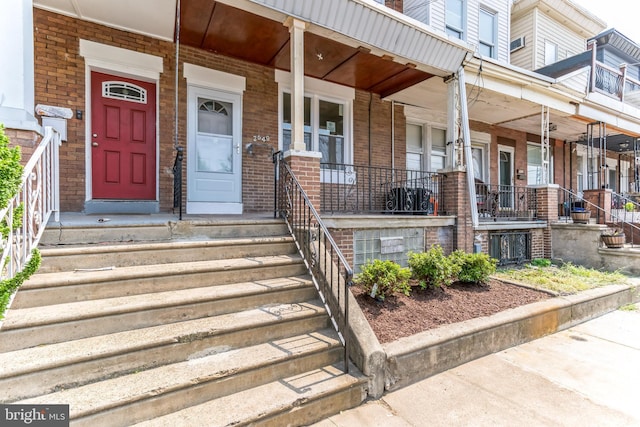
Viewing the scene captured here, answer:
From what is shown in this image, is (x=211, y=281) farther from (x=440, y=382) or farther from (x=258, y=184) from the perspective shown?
(x=258, y=184)

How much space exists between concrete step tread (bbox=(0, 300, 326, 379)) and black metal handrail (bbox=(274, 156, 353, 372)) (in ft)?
0.63

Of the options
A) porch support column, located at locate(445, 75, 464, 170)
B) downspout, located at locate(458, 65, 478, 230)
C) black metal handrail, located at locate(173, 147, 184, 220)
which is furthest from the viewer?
porch support column, located at locate(445, 75, 464, 170)

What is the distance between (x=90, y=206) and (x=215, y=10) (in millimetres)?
3296

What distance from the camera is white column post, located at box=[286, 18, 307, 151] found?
14.1ft

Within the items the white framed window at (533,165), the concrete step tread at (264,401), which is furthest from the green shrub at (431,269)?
the white framed window at (533,165)

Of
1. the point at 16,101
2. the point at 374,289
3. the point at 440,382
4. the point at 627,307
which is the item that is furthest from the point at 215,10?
the point at 627,307

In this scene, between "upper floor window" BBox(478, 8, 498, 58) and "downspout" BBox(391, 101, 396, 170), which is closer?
"downspout" BBox(391, 101, 396, 170)

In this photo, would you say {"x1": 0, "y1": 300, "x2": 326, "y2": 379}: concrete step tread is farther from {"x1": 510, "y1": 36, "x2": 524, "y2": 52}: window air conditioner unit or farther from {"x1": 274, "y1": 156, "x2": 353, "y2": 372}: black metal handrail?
{"x1": 510, "y1": 36, "x2": 524, "y2": 52}: window air conditioner unit

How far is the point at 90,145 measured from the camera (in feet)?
15.9

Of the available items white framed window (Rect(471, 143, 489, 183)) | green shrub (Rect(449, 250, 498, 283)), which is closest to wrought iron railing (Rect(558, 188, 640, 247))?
white framed window (Rect(471, 143, 489, 183))

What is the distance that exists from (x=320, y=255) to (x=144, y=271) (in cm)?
163

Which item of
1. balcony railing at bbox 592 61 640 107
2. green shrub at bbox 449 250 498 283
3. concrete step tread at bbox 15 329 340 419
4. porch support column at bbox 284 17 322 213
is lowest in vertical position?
concrete step tread at bbox 15 329 340 419
